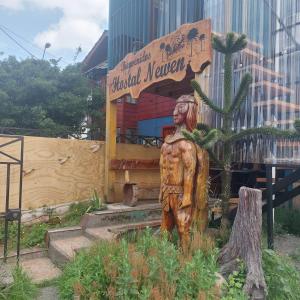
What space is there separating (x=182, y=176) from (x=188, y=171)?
132 mm

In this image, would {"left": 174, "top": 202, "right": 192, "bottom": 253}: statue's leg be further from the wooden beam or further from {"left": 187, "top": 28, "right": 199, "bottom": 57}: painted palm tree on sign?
the wooden beam

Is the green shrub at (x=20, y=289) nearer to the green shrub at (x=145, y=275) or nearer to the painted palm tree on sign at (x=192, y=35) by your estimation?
the green shrub at (x=145, y=275)

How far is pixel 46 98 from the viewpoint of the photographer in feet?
37.9

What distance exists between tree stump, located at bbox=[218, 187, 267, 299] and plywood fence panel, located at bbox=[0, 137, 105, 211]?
474cm

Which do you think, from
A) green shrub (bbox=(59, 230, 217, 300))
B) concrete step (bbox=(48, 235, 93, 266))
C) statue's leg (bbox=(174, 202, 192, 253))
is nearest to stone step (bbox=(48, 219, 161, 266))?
concrete step (bbox=(48, 235, 93, 266))

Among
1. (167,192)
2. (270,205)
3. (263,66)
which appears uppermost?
(263,66)

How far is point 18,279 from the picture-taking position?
3836 mm

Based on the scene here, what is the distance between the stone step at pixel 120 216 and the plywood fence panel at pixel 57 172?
1391 millimetres

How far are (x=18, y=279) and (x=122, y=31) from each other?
651cm

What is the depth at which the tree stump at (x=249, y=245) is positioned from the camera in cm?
328

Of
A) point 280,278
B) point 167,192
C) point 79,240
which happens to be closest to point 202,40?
point 167,192

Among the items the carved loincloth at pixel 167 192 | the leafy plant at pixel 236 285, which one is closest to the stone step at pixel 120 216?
the carved loincloth at pixel 167 192

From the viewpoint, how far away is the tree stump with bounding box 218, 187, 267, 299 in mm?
3283

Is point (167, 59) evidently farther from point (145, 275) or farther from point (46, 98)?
point (46, 98)
